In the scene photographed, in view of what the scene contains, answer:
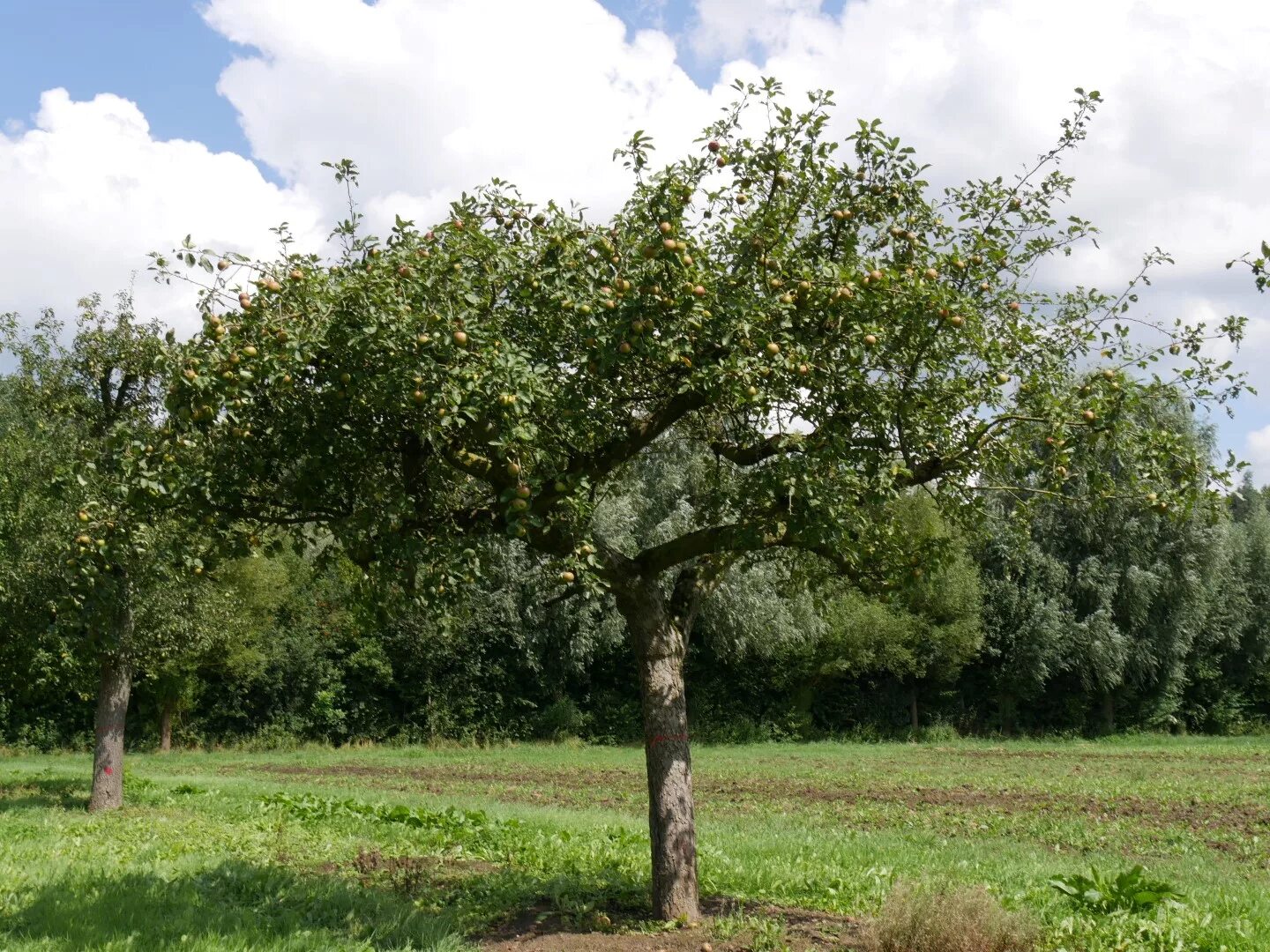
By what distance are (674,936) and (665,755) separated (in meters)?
1.26

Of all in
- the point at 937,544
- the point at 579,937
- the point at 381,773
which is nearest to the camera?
the point at 579,937

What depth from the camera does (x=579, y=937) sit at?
7.61 m

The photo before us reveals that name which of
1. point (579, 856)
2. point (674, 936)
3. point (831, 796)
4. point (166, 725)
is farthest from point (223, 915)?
point (166, 725)

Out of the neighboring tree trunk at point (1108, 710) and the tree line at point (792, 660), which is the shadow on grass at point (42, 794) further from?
the neighboring tree trunk at point (1108, 710)

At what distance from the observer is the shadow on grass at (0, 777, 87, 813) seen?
1650 centimetres

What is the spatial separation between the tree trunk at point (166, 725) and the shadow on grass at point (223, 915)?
2736 cm

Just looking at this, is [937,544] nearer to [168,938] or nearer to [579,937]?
[579,937]

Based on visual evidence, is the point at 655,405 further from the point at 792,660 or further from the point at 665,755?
the point at 792,660

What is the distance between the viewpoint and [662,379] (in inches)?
304

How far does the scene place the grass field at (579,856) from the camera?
7559 mm

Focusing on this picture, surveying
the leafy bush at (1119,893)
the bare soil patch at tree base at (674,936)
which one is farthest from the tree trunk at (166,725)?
the leafy bush at (1119,893)

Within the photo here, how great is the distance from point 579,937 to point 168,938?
282 cm

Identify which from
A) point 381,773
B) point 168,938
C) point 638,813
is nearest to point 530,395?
point 168,938

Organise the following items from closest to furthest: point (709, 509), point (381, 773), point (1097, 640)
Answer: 1. point (709, 509)
2. point (381, 773)
3. point (1097, 640)
